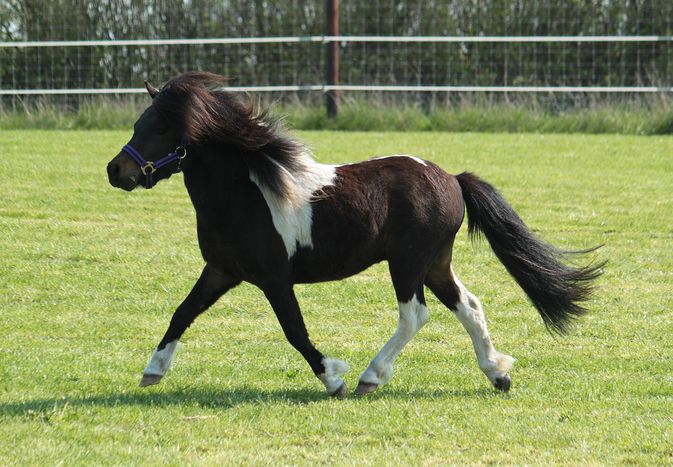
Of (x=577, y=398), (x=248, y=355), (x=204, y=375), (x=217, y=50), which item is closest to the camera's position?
(x=577, y=398)

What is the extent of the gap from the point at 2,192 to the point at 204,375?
676 cm

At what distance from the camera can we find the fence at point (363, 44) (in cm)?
1975

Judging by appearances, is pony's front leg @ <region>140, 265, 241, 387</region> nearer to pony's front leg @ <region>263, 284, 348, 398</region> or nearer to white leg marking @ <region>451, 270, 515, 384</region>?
pony's front leg @ <region>263, 284, 348, 398</region>

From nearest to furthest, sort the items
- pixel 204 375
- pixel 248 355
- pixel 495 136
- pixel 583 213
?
pixel 204 375 < pixel 248 355 < pixel 583 213 < pixel 495 136

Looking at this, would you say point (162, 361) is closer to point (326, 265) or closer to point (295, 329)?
point (295, 329)

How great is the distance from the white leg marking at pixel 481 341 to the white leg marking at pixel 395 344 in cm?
35

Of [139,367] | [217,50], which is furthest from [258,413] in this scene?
[217,50]

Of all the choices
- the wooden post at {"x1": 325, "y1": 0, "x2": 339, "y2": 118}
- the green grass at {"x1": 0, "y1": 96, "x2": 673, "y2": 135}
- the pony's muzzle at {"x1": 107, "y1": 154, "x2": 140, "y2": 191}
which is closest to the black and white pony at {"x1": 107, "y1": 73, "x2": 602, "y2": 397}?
the pony's muzzle at {"x1": 107, "y1": 154, "x2": 140, "y2": 191}

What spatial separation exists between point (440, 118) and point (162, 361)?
12.4 meters

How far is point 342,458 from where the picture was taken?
524 cm

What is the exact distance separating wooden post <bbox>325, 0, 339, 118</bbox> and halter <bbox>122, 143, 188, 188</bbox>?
40.5 feet

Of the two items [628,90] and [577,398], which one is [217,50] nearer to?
[628,90]

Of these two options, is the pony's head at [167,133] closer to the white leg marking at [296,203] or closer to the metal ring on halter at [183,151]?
the metal ring on halter at [183,151]

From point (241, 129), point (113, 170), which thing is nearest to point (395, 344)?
point (241, 129)
